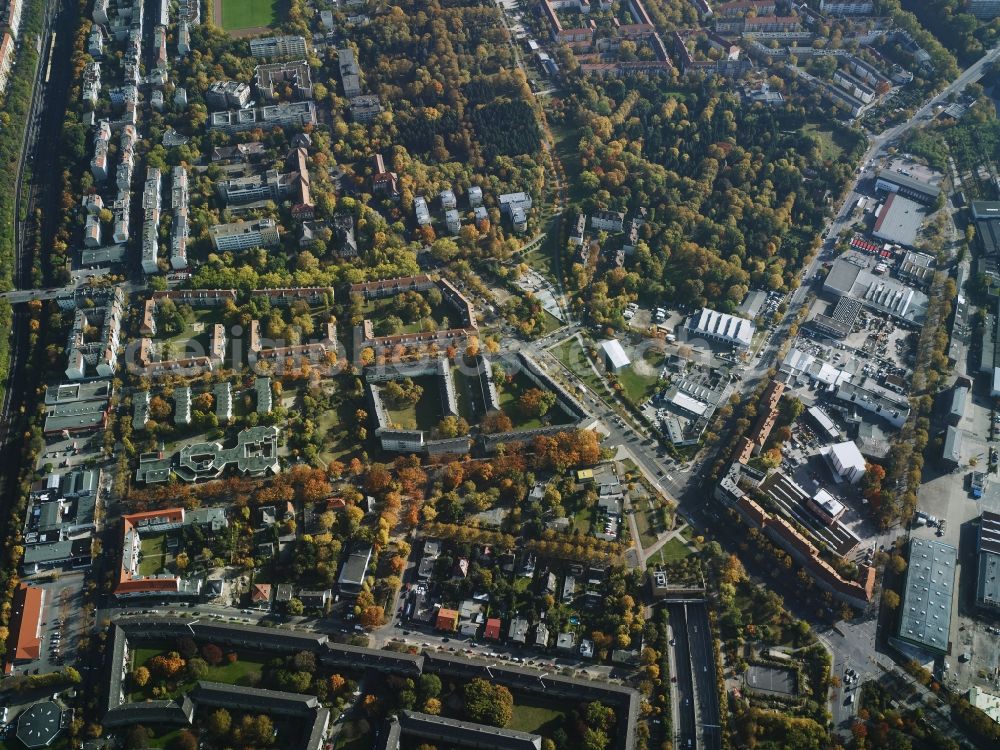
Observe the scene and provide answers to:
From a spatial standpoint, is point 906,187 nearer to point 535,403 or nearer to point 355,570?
point 535,403

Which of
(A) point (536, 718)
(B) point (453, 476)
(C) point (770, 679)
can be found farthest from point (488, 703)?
(C) point (770, 679)

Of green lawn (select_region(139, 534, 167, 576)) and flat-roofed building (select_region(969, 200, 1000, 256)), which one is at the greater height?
flat-roofed building (select_region(969, 200, 1000, 256))

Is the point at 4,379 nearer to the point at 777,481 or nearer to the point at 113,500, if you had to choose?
the point at 113,500

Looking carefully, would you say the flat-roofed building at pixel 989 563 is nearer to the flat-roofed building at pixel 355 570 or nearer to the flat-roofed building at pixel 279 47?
the flat-roofed building at pixel 355 570

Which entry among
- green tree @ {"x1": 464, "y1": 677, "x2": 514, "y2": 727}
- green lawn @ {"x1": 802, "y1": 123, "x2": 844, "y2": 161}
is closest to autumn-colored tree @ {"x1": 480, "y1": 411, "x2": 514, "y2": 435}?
green tree @ {"x1": 464, "y1": 677, "x2": 514, "y2": 727}

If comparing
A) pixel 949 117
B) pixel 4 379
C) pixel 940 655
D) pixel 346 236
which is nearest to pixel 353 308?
pixel 346 236

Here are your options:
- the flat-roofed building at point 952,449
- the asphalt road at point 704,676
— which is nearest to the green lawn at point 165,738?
the asphalt road at point 704,676

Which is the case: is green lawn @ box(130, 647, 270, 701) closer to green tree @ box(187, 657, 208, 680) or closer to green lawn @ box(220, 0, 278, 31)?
green tree @ box(187, 657, 208, 680)
